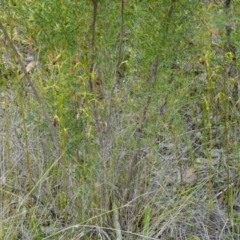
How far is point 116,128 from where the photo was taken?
137 inches

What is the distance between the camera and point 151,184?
3535 mm

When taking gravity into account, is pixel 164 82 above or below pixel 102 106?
above

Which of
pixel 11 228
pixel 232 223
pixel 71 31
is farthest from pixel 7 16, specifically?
pixel 232 223

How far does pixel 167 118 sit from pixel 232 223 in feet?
2.31

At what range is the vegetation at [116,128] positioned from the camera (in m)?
2.98

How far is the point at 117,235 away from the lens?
3223 mm

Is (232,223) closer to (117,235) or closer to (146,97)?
(117,235)

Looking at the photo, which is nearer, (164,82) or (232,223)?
(164,82)

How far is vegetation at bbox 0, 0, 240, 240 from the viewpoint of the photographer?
2977mm

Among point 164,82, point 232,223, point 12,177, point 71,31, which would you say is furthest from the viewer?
point 12,177

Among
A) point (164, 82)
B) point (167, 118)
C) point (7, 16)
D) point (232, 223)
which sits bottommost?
point (232, 223)

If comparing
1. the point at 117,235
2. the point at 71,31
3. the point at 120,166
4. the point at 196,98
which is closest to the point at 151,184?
the point at 120,166

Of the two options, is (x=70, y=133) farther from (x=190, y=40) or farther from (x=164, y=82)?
(x=190, y=40)

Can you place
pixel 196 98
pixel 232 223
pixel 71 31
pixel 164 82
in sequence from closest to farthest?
pixel 71 31 → pixel 164 82 → pixel 232 223 → pixel 196 98
